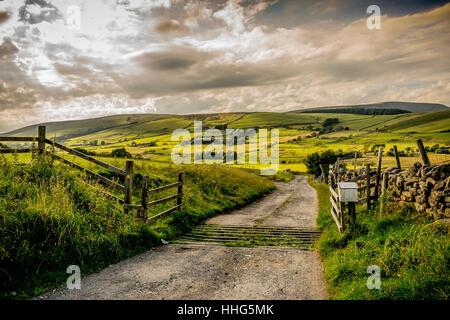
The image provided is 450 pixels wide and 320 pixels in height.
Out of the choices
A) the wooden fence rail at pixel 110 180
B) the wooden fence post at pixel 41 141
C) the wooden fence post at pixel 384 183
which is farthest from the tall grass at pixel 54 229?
the wooden fence post at pixel 384 183

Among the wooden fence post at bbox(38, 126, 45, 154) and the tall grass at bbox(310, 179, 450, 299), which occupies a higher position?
the wooden fence post at bbox(38, 126, 45, 154)

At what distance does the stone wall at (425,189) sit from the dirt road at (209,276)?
2.98 metres

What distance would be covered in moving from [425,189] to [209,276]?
5710mm

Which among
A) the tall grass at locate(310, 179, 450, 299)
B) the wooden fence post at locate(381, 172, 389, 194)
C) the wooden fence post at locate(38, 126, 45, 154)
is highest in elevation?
the wooden fence post at locate(38, 126, 45, 154)

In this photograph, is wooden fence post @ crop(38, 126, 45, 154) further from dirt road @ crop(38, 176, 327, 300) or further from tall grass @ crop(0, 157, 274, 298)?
dirt road @ crop(38, 176, 327, 300)

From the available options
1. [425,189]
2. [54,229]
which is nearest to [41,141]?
[54,229]

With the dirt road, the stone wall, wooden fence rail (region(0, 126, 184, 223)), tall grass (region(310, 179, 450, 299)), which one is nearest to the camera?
tall grass (region(310, 179, 450, 299))

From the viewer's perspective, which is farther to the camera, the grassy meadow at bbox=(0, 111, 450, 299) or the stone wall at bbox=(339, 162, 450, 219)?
the stone wall at bbox=(339, 162, 450, 219)

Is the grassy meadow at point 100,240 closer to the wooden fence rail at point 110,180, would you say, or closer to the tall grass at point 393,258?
the tall grass at point 393,258

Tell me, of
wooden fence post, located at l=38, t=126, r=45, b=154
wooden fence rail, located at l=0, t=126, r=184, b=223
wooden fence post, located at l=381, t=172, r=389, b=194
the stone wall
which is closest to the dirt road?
wooden fence rail, located at l=0, t=126, r=184, b=223

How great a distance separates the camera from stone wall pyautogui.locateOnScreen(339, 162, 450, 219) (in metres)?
6.14

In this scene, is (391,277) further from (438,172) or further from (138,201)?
(138,201)

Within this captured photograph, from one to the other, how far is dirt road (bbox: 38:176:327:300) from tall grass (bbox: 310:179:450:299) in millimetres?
461

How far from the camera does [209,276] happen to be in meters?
5.78
